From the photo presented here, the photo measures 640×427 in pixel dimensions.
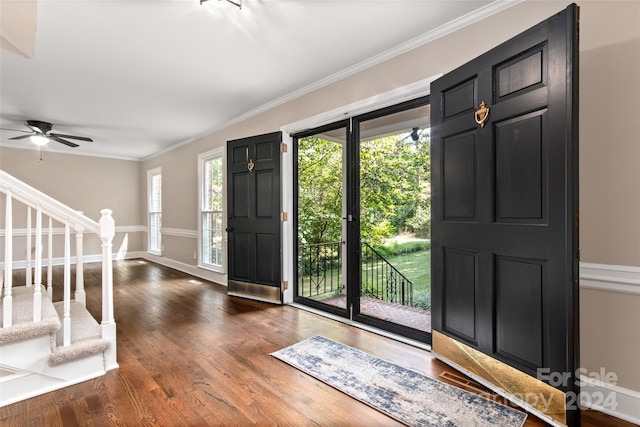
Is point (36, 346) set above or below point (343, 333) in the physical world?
above

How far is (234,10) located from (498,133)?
1.94m

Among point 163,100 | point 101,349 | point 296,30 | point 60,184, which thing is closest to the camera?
point 101,349

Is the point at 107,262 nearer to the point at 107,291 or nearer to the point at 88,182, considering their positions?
the point at 107,291

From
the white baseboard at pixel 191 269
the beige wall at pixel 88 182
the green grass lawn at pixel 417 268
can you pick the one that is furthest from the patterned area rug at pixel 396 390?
the beige wall at pixel 88 182

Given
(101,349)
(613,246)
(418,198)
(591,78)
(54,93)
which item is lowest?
(101,349)

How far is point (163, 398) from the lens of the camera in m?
1.85

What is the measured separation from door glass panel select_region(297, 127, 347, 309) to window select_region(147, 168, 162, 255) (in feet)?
15.2

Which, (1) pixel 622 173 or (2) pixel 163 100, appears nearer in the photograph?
(1) pixel 622 173

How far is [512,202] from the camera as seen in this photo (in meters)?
1.80

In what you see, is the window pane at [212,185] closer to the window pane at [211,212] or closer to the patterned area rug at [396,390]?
the window pane at [211,212]

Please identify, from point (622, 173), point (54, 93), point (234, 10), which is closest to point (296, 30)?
point (234, 10)

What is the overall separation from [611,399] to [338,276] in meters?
2.51

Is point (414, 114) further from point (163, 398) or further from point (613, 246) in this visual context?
point (163, 398)

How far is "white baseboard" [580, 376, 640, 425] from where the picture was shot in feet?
5.37
